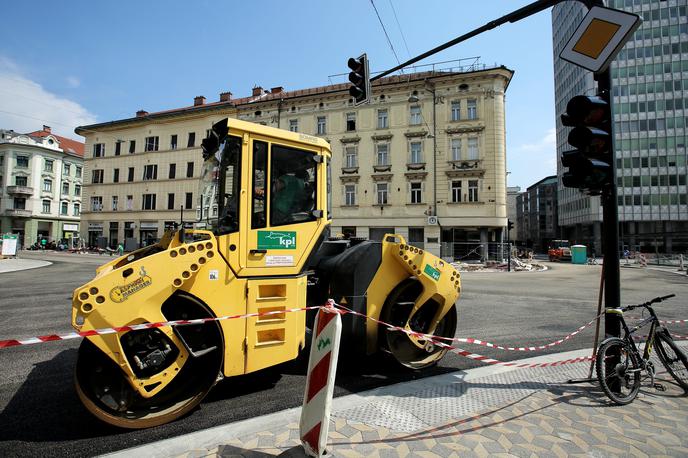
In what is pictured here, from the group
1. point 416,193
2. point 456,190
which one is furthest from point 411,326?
point 416,193

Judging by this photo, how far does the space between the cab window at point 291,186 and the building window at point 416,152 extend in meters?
28.6

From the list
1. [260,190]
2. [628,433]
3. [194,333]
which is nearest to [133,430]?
[194,333]

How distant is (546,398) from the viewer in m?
3.93

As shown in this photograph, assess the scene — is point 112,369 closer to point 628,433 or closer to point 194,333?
point 194,333

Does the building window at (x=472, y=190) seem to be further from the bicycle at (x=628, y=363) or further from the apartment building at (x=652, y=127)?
the apartment building at (x=652, y=127)

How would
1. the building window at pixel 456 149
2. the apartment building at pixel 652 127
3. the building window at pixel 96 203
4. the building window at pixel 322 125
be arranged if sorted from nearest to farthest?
1. the building window at pixel 456 149
2. the building window at pixel 322 125
3. the building window at pixel 96 203
4. the apartment building at pixel 652 127

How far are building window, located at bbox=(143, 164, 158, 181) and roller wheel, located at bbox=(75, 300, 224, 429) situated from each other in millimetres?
41809

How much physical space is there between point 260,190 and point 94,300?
1758 millimetres

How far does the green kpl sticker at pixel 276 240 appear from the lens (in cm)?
374

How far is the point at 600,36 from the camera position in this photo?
13.1ft

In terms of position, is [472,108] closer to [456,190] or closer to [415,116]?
[415,116]

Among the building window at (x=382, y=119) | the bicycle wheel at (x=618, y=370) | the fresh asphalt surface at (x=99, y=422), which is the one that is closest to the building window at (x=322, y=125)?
the building window at (x=382, y=119)

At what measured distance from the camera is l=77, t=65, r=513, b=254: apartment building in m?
29.6

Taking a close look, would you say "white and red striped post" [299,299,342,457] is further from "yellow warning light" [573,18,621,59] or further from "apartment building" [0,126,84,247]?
"apartment building" [0,126,84,247]
